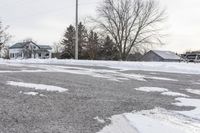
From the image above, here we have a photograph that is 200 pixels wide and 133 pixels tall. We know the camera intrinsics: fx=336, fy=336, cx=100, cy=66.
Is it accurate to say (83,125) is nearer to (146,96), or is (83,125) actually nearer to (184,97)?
(146,96)

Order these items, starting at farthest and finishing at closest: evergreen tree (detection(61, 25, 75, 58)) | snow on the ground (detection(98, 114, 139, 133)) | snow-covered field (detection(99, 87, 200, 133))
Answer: evergreen tree (detection(61, 25, 75, 58))
snow-covered field (detection(99, 87, 200, 133))
snow on the ground (detection(98, 114, 139, 133))

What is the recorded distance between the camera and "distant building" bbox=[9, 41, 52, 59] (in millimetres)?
86062

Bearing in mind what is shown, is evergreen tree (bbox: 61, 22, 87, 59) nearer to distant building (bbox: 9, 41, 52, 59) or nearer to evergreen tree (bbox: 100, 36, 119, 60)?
evergreen tree (bbox: 100, 36, 119, 60)

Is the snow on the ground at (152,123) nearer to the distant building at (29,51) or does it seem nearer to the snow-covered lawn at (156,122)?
the snow-covered lawn at (156,122)

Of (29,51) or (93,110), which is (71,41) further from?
(93,110)

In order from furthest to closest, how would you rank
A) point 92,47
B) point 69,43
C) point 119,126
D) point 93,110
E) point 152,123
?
point 69,43 < point 92,47 < point 93,110 < point 152,123 < point 119,126

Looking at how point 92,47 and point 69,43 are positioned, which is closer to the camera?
point 92,47

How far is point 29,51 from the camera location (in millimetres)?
85750

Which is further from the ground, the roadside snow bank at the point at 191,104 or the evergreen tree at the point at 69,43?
the evergreen tree at the point at 69,43

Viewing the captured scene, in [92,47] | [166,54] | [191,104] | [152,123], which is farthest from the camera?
[166,54]

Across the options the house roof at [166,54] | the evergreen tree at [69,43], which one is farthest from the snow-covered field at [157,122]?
the house roof at [166,54]

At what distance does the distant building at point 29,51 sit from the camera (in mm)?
86062

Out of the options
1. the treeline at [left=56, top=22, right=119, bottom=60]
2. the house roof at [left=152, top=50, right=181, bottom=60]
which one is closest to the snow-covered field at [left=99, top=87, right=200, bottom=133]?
the treeline at [left=56, top=22, right=119, bottom=60]

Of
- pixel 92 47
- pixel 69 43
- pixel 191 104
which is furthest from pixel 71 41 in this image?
pixel 191 104
